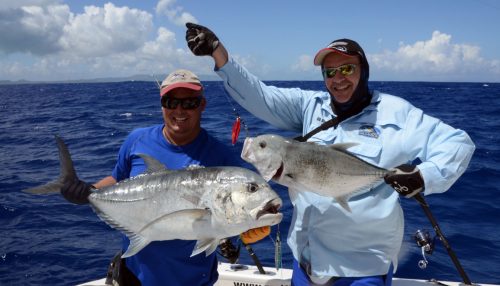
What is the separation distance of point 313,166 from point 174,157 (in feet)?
3.46

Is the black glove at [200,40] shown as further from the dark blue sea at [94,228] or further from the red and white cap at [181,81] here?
the dark blue sea at [94,228]

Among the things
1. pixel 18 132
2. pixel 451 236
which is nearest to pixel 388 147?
pixel 451 236

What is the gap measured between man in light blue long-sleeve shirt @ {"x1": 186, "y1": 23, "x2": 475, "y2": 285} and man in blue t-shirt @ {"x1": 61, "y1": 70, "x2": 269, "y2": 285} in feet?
1.19

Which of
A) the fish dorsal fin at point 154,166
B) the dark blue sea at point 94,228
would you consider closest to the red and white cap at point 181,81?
the fish dorsal fin at point 154,166

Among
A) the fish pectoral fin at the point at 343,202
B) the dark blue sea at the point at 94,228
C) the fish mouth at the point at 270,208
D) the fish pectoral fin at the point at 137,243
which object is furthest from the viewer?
the dark blue sea at the point at 94,228

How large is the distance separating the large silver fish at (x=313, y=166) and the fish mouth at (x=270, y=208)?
354mm

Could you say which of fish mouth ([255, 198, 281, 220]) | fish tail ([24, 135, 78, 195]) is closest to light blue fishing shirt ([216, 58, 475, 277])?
fish mouth ([255, 198, 281, 220])

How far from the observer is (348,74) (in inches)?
125

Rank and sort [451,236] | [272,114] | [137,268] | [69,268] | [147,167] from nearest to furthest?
[147,167]
[137,268]
[272,114]
[69,268]
[451,236]

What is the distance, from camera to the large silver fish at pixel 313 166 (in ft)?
9.48

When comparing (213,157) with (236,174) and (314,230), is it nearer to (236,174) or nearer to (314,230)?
(236,174)

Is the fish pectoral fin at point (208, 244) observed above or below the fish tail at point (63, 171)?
below

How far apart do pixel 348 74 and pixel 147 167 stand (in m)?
1.67

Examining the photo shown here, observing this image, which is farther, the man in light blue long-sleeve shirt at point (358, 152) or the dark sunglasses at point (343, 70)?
the dark sunglasses at point (343, 70)
